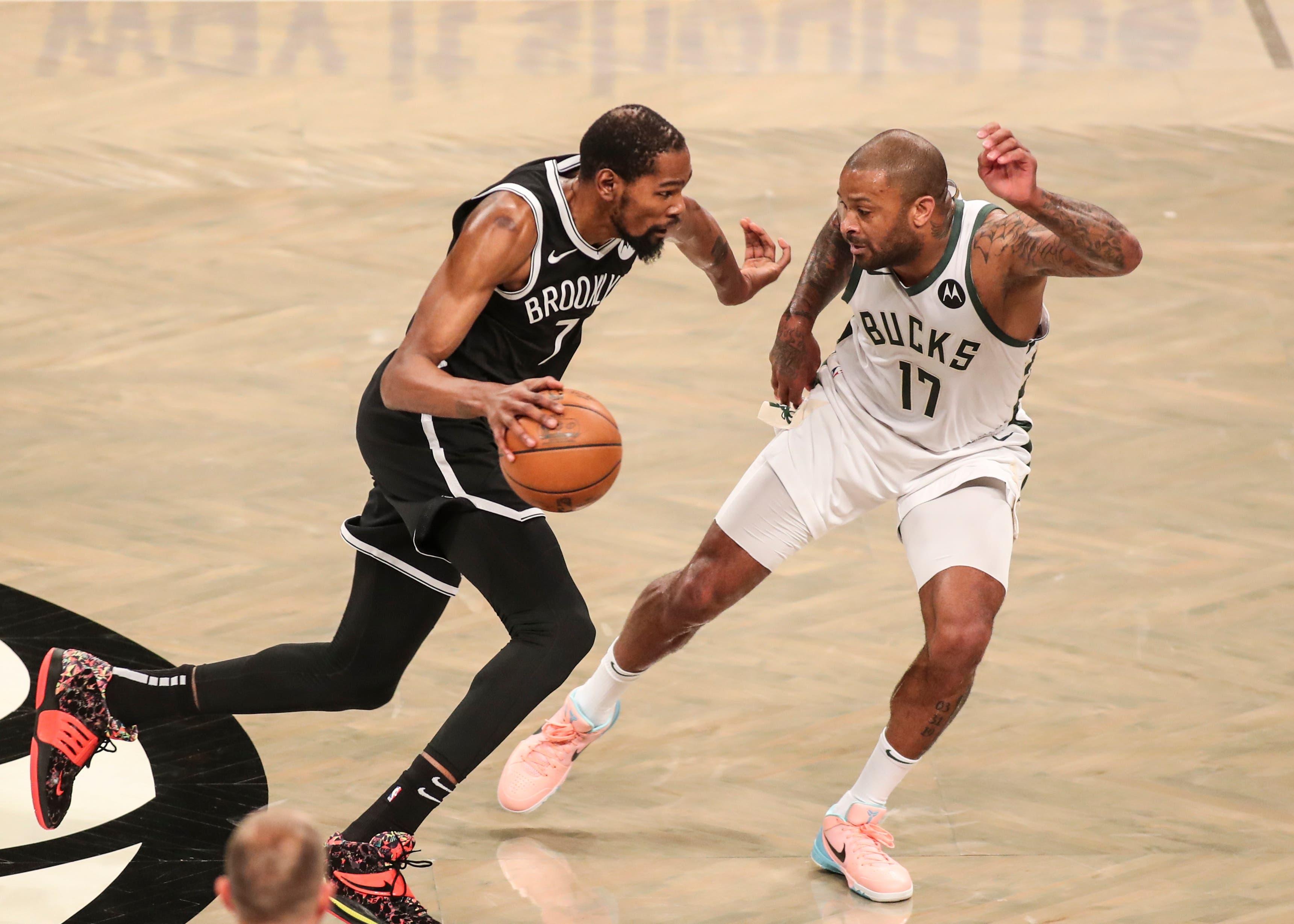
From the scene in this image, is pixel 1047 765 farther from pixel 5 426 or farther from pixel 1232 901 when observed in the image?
pixel 5 426

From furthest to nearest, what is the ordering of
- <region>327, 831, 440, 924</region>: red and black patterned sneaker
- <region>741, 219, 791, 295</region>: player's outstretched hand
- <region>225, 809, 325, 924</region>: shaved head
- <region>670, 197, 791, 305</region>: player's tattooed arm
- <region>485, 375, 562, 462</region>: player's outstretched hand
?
<region>741, 219, 791, 295</region>: player's outstretched hand → <region>670, 197, 791, 305</region>: player's tattooed arm → <region>327, 831, 440, 924</region>: red and black patterned sneaker → <region>485, 375, 562, 462</region>: player's outstretched hand → <region>225, 809, 325, 924</region>: shaved head

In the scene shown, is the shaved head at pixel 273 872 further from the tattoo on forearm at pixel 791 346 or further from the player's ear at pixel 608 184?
the tattoo on forearm at pixel 791 346

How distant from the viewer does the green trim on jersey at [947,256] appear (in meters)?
4.09

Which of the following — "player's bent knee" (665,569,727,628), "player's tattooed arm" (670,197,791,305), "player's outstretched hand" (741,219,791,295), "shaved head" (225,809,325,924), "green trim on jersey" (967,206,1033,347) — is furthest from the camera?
"player's outstretched hand" (741,219,791,295)

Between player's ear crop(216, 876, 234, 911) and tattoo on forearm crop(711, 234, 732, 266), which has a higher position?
tattoo on forearm crop(711, 234, 732, 266)

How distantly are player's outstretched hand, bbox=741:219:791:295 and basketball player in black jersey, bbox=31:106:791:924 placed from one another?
0.66 metres

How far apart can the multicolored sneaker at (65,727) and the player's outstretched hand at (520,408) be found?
1.30m

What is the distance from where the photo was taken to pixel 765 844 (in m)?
4.20

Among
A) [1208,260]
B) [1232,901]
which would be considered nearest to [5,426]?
[1232,901]

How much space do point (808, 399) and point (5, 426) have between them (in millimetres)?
3158

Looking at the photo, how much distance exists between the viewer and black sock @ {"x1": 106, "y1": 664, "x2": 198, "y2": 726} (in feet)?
13.3

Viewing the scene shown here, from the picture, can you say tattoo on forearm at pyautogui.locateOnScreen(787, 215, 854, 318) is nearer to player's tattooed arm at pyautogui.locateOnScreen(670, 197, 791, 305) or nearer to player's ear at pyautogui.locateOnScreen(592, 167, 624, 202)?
player's tattooed arm at pyautogui.locateOnScreen(670, 197, 791, 305)

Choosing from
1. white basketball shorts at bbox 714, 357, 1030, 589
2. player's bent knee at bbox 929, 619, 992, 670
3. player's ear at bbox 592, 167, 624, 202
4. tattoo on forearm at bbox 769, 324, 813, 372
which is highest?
player's ear at bbox 592, 167, 624, 202

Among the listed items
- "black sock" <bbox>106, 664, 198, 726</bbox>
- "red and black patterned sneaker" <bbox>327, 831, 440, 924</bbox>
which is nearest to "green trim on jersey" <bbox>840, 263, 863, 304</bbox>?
"red and black patterned sneaker" <bbox>327, 831, 440, 924</bbox>
